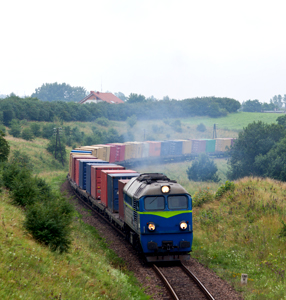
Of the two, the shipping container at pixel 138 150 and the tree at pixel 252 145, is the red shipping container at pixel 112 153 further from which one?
the tree at pixel 252 145

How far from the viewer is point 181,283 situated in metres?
12.2

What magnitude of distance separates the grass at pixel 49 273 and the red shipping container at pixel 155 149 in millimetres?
50167

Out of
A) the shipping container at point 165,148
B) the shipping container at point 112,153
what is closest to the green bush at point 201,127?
the shipping container at point 165,148

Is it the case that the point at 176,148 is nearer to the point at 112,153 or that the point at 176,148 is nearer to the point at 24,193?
the point at 112,153

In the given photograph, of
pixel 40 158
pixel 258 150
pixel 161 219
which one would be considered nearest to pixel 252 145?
pixel 258 150

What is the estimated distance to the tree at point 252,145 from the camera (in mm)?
A: 45719

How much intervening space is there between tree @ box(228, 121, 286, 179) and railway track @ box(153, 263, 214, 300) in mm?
33810

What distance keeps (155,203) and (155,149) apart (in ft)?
168

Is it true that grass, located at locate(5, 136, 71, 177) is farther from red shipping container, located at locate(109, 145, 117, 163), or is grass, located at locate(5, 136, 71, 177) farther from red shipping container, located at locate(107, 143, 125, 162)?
red shipping container, located at locate(107, 143, 125, 162)

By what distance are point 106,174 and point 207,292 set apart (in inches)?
446

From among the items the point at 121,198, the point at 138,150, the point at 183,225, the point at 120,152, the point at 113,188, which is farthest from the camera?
the point at 138,150

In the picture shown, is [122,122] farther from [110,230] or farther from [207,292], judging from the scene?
[207,292]

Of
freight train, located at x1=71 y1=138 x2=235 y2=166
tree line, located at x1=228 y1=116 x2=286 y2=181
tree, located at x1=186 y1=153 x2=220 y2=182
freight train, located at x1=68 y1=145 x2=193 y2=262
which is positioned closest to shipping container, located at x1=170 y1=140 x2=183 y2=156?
freight train, located at x1=71 y1=138 x2=235 y2=166

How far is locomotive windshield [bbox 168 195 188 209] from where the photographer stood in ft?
45.4
